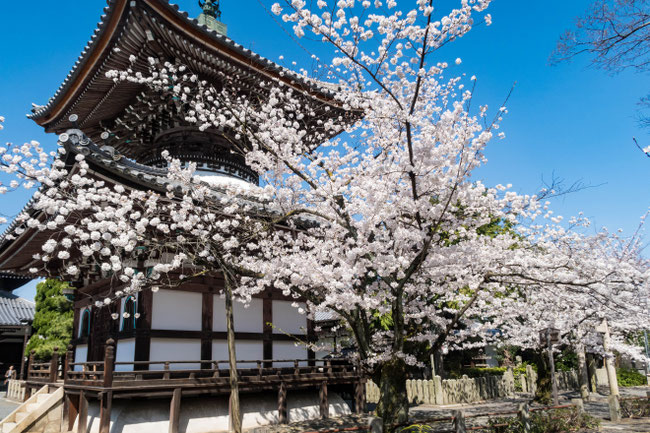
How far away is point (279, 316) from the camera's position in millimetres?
14000

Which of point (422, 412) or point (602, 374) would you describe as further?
point (602, 374)

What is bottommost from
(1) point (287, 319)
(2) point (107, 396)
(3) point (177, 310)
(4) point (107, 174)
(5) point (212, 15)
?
(2) point (107, 396)

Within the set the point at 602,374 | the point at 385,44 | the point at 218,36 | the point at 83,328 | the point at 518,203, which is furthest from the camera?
the point at 602,374

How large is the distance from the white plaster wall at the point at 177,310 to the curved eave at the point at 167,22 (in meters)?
6.32

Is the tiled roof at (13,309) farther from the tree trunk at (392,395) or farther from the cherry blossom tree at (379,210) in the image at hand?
the tree trunk at (392,395)

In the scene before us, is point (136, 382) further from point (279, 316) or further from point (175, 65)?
point (175, 65)

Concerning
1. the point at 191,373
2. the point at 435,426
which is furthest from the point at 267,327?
the point at 435,426

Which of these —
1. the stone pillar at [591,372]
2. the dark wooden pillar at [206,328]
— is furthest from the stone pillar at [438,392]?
the dark wooden pillar at [206,328]

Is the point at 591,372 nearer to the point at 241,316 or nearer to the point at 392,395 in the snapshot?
the point at 241,316

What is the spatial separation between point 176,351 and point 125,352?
1346mm

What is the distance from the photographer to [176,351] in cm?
1166

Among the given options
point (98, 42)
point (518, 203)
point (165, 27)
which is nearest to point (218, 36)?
point (165, 27)

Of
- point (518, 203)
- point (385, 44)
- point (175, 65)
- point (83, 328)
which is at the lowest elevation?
point (83, 328)

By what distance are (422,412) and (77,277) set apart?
13116 mm
